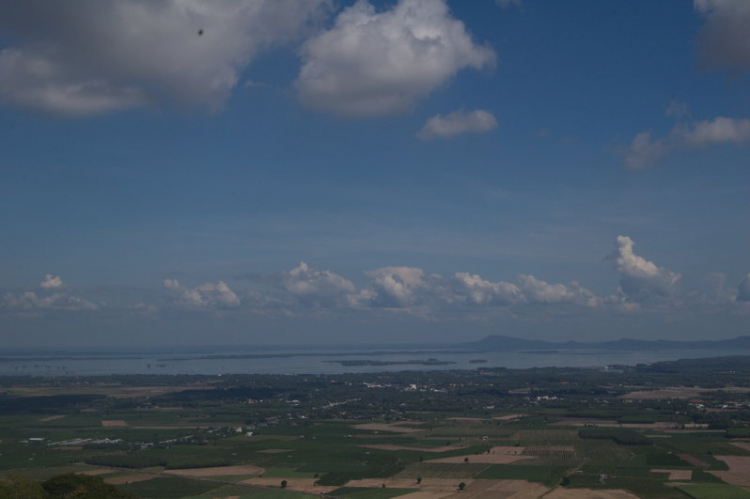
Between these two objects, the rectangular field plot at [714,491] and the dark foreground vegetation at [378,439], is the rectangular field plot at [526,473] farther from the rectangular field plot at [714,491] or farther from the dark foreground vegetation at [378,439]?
the rectangular field plot at [714,491]

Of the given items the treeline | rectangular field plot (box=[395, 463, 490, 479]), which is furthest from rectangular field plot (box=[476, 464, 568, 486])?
the treeline

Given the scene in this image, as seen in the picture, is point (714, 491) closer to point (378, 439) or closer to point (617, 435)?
point (617, 435)

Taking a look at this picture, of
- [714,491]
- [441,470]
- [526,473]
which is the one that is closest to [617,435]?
[526,473]

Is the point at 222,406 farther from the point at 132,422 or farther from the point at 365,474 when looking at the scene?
the point at 365,474

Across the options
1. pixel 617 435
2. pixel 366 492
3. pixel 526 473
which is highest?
pixel 617 435

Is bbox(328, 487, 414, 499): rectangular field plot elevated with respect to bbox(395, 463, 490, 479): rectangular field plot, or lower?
lower

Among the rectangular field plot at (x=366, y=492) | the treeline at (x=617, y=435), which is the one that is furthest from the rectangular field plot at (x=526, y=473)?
the treeline at (x=617, y=435)

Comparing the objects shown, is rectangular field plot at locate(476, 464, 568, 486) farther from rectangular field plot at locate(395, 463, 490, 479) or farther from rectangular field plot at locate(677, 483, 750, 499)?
rectangular field plot at locate(677, 483, 750, 499)

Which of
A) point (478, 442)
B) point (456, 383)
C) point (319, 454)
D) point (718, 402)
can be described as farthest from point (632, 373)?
point (319, 454)

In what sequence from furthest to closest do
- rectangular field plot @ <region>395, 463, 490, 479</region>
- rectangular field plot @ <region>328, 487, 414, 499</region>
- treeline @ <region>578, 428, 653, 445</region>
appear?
treeline @ <region>578, 428, 653, 445</region> < rectangular field plot @ <region>395, 463, 490, 479</region> < rectangular field plot @ <region>328, 487, 414, 499</region>

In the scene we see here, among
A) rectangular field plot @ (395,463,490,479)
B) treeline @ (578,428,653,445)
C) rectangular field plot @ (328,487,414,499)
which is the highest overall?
treeline @ (578,428,653,445)
